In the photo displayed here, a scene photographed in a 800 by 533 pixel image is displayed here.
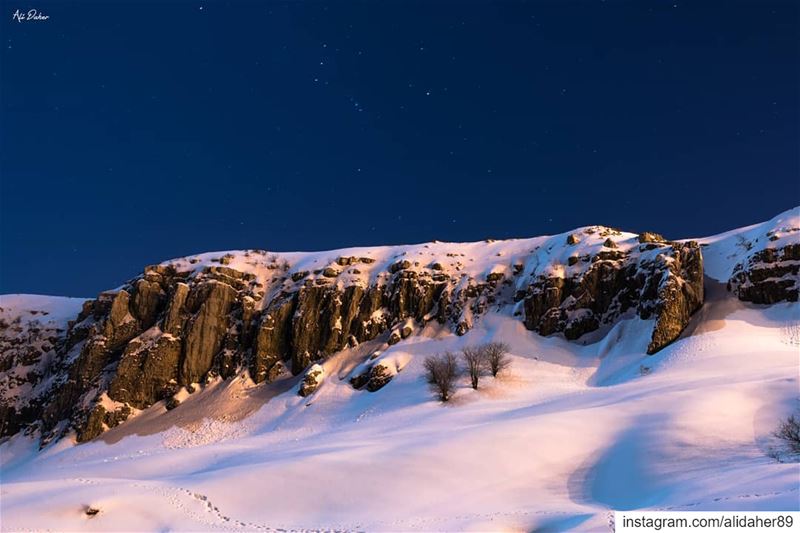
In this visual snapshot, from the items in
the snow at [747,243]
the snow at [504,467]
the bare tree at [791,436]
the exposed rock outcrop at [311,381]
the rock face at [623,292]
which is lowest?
A: the exposed rock outcrop at [311,381]

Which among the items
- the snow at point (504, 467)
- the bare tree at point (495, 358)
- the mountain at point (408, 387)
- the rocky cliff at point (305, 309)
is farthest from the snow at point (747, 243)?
the bare tree at point (495, 358)

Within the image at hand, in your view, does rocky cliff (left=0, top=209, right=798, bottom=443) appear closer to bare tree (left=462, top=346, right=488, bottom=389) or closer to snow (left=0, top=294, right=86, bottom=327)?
snow (left=0, top=294, right=86, bottom=327)

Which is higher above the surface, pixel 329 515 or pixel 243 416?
pixel 329 515

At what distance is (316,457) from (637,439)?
17.4 metres

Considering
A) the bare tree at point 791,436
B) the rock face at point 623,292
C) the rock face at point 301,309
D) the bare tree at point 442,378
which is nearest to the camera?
the bare tree at point 791,436

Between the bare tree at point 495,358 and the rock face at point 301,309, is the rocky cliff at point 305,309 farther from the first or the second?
the bare tree at point 495,358

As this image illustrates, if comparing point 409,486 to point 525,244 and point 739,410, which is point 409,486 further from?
point 525,244

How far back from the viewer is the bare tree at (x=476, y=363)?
47094 millimetres

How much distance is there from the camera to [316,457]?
2741cm

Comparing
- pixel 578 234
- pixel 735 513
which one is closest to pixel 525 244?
pixel 578 234

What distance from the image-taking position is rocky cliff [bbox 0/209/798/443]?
58.5 meters

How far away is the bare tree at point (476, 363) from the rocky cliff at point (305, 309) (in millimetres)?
11205

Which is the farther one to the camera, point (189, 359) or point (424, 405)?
point (189, 359)

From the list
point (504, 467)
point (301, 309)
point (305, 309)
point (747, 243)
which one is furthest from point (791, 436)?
point (301, 309)
